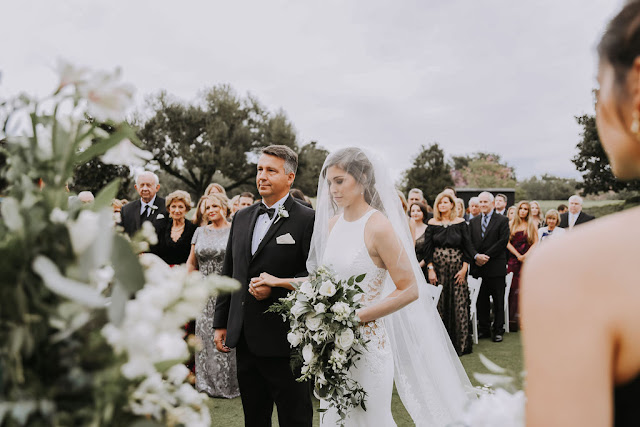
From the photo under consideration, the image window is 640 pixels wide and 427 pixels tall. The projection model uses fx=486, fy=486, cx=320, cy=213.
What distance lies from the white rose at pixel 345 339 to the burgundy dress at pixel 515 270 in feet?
25.2

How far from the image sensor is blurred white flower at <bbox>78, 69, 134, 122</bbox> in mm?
1039

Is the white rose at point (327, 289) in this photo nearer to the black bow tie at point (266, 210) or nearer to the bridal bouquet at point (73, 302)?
the black bow tie at point (266, 210)

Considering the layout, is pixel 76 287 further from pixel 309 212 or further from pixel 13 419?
pixel 309 212

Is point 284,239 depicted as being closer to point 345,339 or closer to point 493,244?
point 345,339

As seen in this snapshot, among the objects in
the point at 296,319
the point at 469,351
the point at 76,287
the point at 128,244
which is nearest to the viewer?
the point at 76,287

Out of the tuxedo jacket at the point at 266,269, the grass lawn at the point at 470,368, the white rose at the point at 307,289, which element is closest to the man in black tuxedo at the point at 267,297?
the tuxedo jacket at the point at 266,269

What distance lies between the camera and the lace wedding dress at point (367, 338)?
336 cm

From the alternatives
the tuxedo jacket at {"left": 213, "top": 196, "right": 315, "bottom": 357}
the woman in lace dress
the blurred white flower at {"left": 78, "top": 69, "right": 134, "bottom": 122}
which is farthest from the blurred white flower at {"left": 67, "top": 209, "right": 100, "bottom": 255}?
the woman in lace dress

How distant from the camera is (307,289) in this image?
3.19 metres

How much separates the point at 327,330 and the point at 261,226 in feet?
3.57

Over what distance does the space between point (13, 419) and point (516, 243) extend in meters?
10.2

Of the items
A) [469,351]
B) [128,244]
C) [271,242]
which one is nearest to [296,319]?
[271,242]

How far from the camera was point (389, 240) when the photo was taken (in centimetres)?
338

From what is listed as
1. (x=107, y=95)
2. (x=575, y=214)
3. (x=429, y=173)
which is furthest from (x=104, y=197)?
(x=429, y=173)
